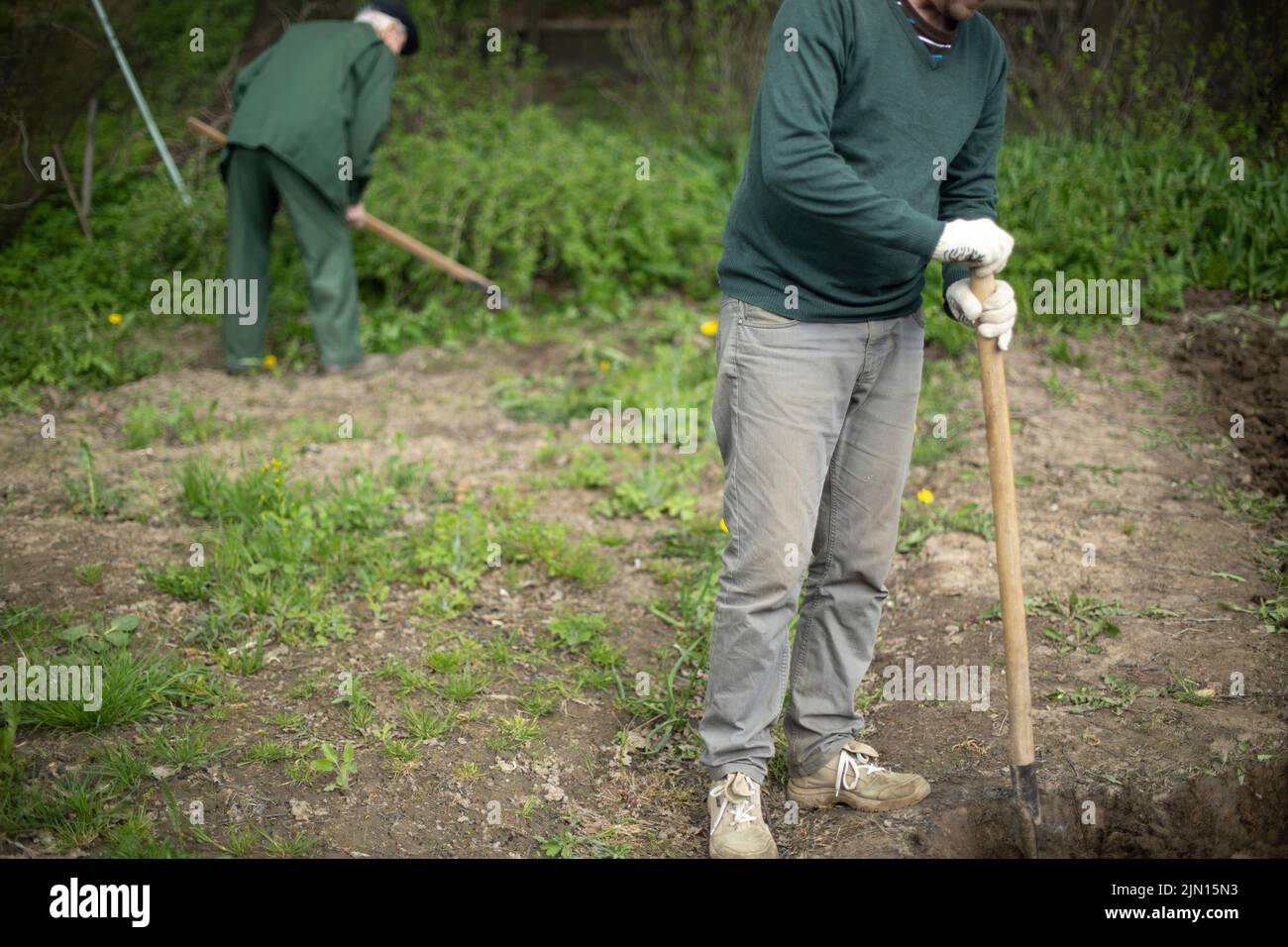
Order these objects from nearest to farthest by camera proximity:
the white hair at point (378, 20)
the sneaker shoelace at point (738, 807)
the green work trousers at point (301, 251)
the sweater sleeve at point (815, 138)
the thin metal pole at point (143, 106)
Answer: the sweater sleeve at point (815, 138), the sneaker shoelace at point (738, 807), the green work trousers at point (301, 251), the white hair at point (378, 20), the thin metal pole at point (143, 106)

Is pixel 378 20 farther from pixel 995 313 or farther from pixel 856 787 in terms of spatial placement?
pixel 856 787

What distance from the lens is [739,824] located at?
2736 mm

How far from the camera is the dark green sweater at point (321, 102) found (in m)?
5.58

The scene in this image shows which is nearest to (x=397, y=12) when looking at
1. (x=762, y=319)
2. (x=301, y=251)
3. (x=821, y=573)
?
(x=301, y=251)

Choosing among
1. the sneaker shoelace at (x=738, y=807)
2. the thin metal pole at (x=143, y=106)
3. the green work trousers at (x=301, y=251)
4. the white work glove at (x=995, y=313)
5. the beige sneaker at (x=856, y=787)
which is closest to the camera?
the white work glove at (x=995, y=313)

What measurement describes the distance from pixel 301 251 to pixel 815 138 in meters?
4.01

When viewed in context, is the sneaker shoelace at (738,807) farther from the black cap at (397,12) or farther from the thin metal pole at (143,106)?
the thin metal pole at (143,106)

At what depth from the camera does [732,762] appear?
9.01 feet

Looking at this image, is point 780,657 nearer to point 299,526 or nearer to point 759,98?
point 759,98

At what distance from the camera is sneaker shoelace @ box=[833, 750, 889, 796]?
2969mm

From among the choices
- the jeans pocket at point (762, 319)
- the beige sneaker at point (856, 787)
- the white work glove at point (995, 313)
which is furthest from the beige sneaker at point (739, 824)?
the white work glove at point (995, 313)

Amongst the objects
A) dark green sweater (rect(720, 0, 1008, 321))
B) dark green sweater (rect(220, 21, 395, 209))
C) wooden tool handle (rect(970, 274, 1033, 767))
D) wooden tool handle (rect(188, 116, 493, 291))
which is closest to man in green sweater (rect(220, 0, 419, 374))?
dark green sweater (rect(220, 21, 395, 209))

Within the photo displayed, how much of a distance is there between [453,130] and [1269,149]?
4.77 meters

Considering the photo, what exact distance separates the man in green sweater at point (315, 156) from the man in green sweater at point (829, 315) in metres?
3.61
